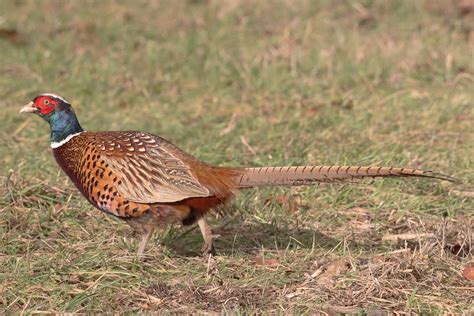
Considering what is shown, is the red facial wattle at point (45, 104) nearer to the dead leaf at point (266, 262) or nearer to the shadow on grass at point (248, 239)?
the shadow on grass at point (248, 239)

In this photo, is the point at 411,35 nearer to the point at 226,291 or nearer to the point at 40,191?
the point at 40,191

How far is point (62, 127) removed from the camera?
5.55m

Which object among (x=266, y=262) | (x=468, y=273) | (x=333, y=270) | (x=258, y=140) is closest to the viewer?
(x=333, y=270)

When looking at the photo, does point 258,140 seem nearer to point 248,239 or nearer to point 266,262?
point 248,239

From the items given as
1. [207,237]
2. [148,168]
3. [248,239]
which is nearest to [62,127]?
[148,168]

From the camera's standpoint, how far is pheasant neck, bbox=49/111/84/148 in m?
5.54

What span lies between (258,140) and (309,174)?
8.07 feet

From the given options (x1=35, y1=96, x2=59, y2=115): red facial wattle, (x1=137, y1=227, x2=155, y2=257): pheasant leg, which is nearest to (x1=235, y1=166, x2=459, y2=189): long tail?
(x1=137, y1=227, x2=155, y2=257): pheasant leg

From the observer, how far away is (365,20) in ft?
32.2

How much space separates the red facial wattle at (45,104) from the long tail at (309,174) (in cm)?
124

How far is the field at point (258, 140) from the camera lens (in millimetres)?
4680

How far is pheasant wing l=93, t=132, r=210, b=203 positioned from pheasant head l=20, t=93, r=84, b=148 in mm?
301

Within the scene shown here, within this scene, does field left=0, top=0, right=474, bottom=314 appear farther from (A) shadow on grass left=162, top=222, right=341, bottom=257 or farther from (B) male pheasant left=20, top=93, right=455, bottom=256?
(B) male pheasant left=20, top=93, right=455, bottom=256

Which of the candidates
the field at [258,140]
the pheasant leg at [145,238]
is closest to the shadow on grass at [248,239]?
the field at [258,140]
